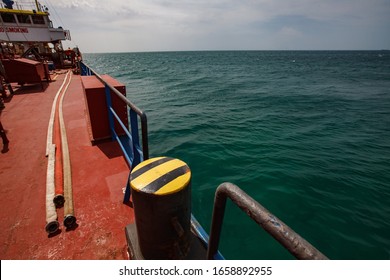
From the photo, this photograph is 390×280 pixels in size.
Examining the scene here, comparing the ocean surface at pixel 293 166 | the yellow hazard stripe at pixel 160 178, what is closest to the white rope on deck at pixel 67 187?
the yellow hazard stripe at pixel 160 178

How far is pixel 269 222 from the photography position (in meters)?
0.99

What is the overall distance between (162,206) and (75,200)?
2.09m

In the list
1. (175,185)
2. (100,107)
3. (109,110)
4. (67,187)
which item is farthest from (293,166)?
(67,187)

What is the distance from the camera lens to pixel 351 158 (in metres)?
7.82

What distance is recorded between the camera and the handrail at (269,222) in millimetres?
845

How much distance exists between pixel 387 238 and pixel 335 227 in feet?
3.52

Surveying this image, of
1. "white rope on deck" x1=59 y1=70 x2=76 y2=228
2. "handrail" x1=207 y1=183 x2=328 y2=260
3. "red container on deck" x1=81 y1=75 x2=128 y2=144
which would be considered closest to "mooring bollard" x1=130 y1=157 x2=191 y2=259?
"handrail" x1=207 y1=183 x2=328 y2=260

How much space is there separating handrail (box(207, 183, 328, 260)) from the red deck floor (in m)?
1.69

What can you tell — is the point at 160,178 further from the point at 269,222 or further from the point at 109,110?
the point at 109,110

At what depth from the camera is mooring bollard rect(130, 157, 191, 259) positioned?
1669 mm

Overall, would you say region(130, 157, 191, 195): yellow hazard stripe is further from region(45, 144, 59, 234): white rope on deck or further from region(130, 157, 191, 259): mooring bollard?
region(45, 144, 59, 234): white rope on deck

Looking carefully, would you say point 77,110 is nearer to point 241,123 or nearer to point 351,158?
point 241,123

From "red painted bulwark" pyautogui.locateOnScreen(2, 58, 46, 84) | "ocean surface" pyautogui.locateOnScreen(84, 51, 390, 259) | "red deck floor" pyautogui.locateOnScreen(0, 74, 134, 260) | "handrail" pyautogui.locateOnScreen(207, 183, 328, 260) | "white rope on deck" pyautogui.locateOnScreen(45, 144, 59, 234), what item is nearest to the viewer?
"handrail" pyautogui.locateOnScreen(207, 183, 328, 260)
